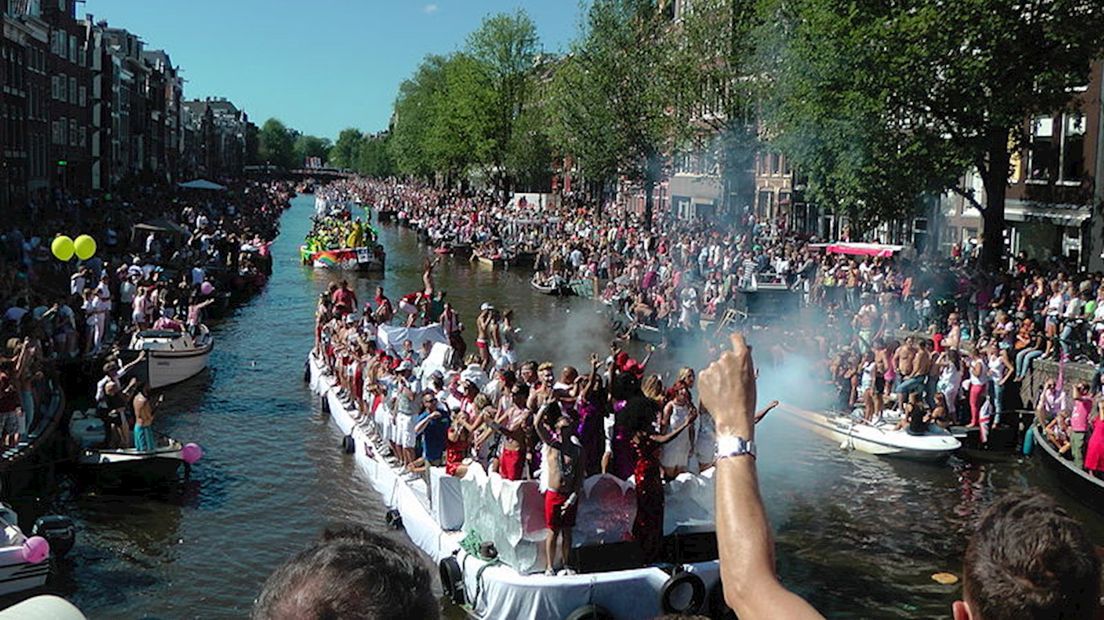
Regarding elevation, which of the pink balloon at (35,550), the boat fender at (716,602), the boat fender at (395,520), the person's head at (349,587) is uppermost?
the person's head at (349,587)

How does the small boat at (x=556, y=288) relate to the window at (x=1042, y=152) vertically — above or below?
below

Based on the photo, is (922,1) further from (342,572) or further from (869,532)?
(342,572)

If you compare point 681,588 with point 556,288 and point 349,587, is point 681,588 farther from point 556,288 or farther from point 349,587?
point 556,288

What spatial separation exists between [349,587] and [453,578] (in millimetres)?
9846

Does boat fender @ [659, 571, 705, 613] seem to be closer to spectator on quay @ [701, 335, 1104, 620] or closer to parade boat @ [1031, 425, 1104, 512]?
parade boat @ [1031, 425, 1104, 512]

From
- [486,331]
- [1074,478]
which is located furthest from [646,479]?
[486,331]

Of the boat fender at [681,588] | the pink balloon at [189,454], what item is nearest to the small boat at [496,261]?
the pink balloon at [189,454]

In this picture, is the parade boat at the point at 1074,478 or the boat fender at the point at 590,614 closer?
the boat fender at the point at 590,614

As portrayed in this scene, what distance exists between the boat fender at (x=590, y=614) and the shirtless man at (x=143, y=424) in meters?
7.90

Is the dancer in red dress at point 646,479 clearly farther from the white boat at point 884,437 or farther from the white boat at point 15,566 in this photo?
the white boat at point 884,437

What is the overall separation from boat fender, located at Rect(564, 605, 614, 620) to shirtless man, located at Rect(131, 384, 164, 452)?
7905 millimetres

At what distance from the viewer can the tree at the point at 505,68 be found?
7800 centimetres

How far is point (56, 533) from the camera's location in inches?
507

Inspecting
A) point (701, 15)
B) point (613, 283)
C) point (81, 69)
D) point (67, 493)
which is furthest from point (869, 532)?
point (81, 69)
